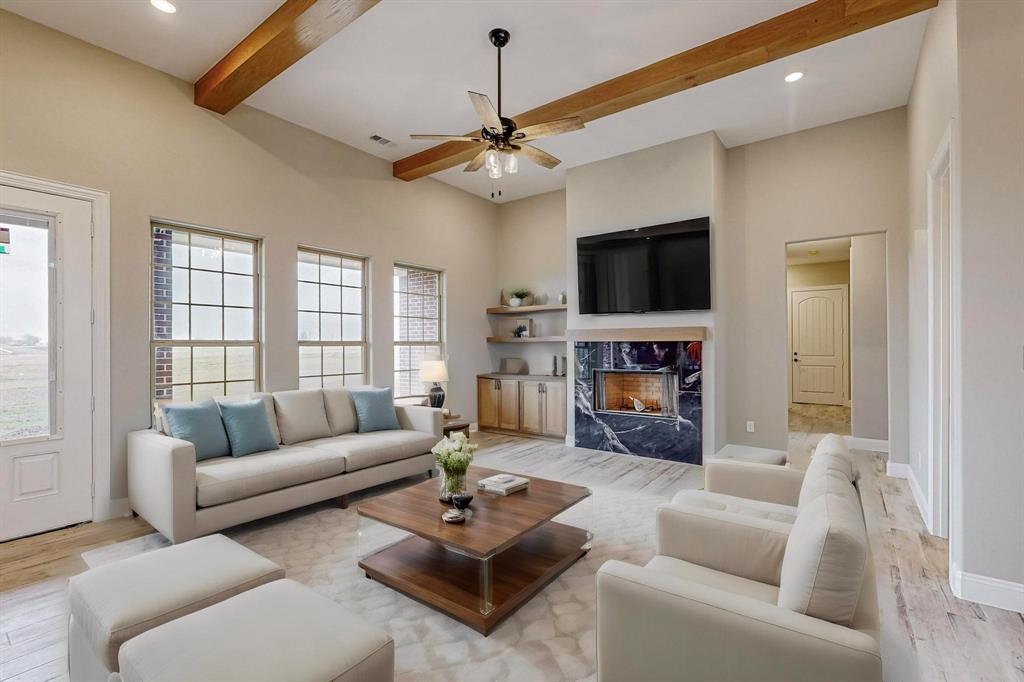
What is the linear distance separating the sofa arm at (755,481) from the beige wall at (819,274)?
749 centimetres

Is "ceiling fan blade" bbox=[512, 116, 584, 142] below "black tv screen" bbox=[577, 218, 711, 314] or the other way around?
the other way around

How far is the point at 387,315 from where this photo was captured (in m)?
5.56

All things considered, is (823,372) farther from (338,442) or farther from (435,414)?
(338,442)

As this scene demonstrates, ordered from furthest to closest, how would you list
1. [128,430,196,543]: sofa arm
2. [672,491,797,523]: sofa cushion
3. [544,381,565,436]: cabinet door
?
1. [544,381,565,436]: cabinet door
2. [128,430,196,543]: sofa arm
3. [672,491,797,523]: sofa cushion

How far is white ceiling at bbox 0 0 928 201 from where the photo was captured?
10.3ft

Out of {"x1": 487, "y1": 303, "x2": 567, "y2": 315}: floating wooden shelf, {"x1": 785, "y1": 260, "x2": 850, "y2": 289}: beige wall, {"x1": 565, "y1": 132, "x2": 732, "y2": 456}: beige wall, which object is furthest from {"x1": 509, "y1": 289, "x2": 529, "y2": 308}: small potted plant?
{"x1": 785, "y1": 260, "x2": 850, "y2": 289}: beige wall

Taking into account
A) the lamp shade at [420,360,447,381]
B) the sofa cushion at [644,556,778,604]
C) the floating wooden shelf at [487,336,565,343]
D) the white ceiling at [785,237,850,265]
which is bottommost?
the sofa cushion at [644,556,778,604]

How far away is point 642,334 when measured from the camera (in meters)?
5.26

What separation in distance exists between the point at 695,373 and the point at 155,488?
4602 mm

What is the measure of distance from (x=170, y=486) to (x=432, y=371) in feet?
9.67

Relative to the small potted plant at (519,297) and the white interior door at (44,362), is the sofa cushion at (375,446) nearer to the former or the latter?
the white interior door at (44,362)

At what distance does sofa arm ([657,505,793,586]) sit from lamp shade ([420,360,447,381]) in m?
3.83

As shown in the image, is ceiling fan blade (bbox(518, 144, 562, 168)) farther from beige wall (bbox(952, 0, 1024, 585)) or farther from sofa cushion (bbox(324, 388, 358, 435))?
sofa cushion (bbox(324, 388, 358, 435))

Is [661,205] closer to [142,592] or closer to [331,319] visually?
A: [331,319]
